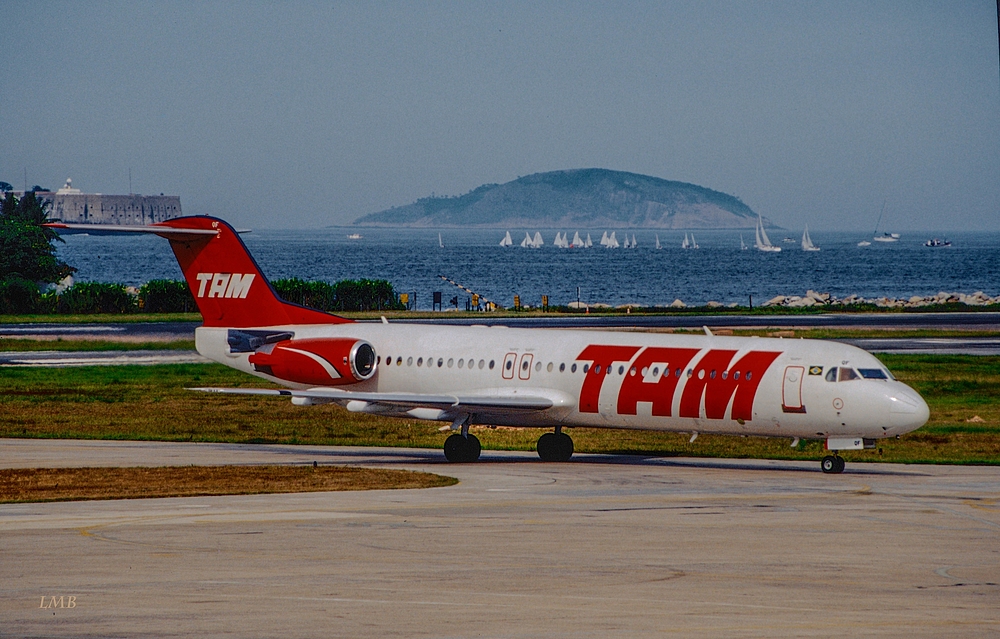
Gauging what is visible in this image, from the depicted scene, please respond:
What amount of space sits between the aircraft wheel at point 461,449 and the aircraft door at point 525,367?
2.13 meters

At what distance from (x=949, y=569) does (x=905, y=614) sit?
11.8 ft

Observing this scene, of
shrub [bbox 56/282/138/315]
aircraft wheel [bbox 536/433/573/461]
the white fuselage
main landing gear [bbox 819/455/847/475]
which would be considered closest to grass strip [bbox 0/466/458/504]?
the white fuselage

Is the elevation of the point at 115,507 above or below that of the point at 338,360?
below

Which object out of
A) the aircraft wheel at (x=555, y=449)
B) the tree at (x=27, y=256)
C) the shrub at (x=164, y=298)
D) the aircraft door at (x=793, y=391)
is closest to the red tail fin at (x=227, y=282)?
the aircraft wheel at (x=555, y=449)

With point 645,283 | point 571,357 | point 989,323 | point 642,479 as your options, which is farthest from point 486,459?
point 645,283

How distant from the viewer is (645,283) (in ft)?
604

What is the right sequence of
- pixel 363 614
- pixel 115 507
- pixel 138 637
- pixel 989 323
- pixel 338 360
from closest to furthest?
pixel 138 637, pixel 363 614, pixel 115 507, pixel 338 360, pixel 989 323

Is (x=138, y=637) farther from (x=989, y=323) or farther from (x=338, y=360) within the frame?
(x=989, y=323)

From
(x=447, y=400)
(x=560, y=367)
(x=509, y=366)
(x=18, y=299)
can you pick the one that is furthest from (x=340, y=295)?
(x=560, y=367)

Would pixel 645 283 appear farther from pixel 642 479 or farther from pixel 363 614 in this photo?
pixel 363 614

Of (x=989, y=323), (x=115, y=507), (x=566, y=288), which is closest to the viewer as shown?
(x=115, y=507)

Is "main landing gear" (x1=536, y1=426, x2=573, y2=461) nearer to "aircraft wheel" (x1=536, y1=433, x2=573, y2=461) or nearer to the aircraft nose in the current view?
"aircraft wheel" (x1=536, y1=433, x2=573, y2=461)

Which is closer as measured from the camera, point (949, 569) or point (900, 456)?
point (949, 569)

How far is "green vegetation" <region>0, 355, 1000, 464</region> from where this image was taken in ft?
127
